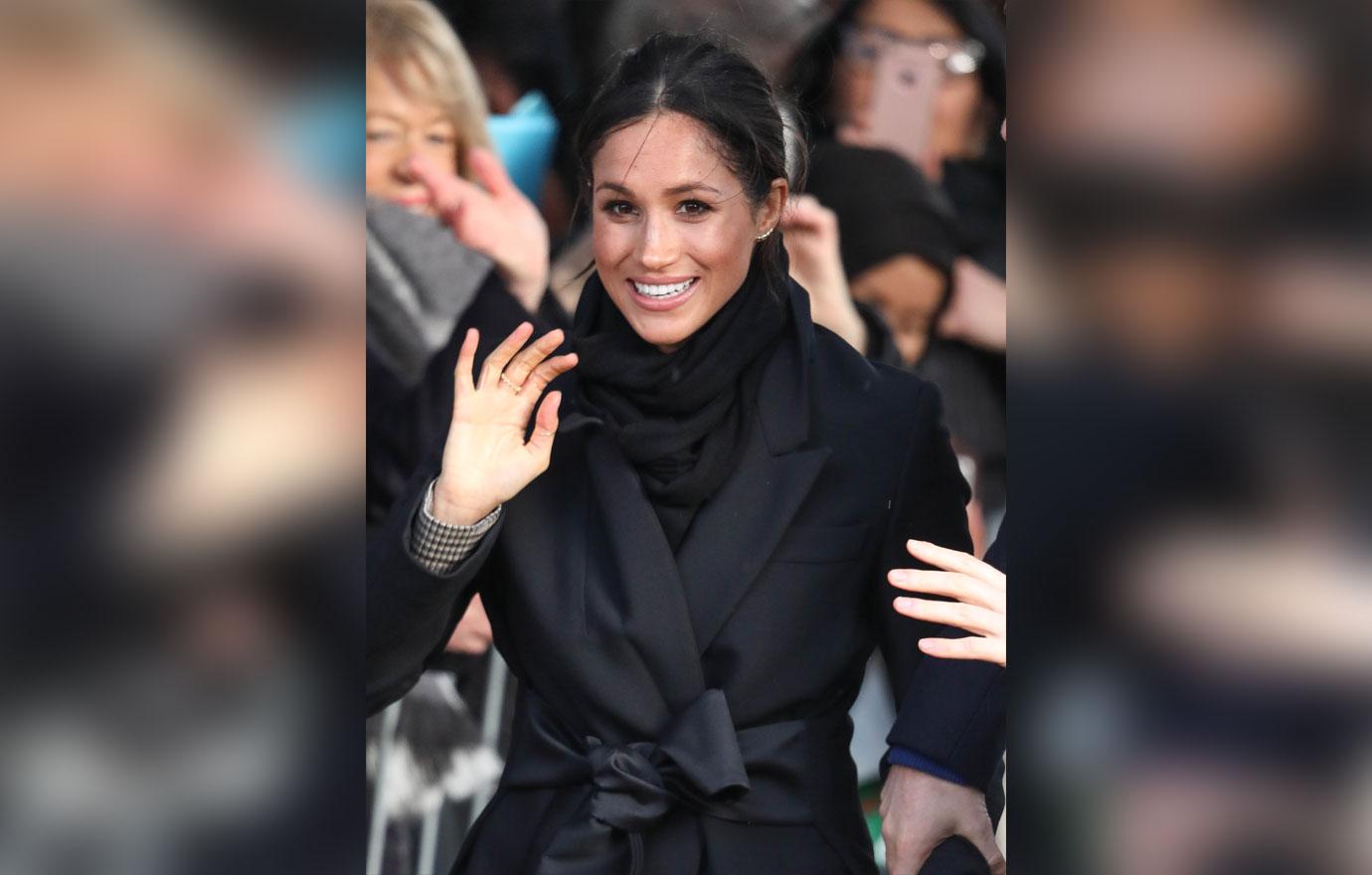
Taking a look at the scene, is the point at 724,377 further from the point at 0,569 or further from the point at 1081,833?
→ the point at 0,569

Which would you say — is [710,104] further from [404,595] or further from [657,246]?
[404,595]

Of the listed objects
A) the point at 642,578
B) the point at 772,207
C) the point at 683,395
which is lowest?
the point at 642,578

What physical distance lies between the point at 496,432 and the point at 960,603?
0.63m

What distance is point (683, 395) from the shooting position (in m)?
→ 2.42

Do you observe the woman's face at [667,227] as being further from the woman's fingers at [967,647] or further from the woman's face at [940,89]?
the woman's face at [940,89]

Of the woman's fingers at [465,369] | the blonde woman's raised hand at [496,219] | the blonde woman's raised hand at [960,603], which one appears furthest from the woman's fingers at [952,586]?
the blonde woman's raised hand at [496,219]

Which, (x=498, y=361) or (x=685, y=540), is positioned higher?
(x=498, y=361)

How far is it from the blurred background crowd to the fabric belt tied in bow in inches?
33.0

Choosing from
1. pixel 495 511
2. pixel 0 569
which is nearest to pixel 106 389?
pixel 0 569

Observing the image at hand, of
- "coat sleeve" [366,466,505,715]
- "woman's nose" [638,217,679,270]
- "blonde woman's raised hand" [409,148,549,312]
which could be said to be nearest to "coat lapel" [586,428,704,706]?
"coat sleeve" [366,466,505,715]

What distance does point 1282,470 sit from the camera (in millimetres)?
1325

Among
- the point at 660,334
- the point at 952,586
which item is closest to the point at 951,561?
the point at 952,586

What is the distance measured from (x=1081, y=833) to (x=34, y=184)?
95cm

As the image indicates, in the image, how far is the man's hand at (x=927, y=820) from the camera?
90.7 inches
